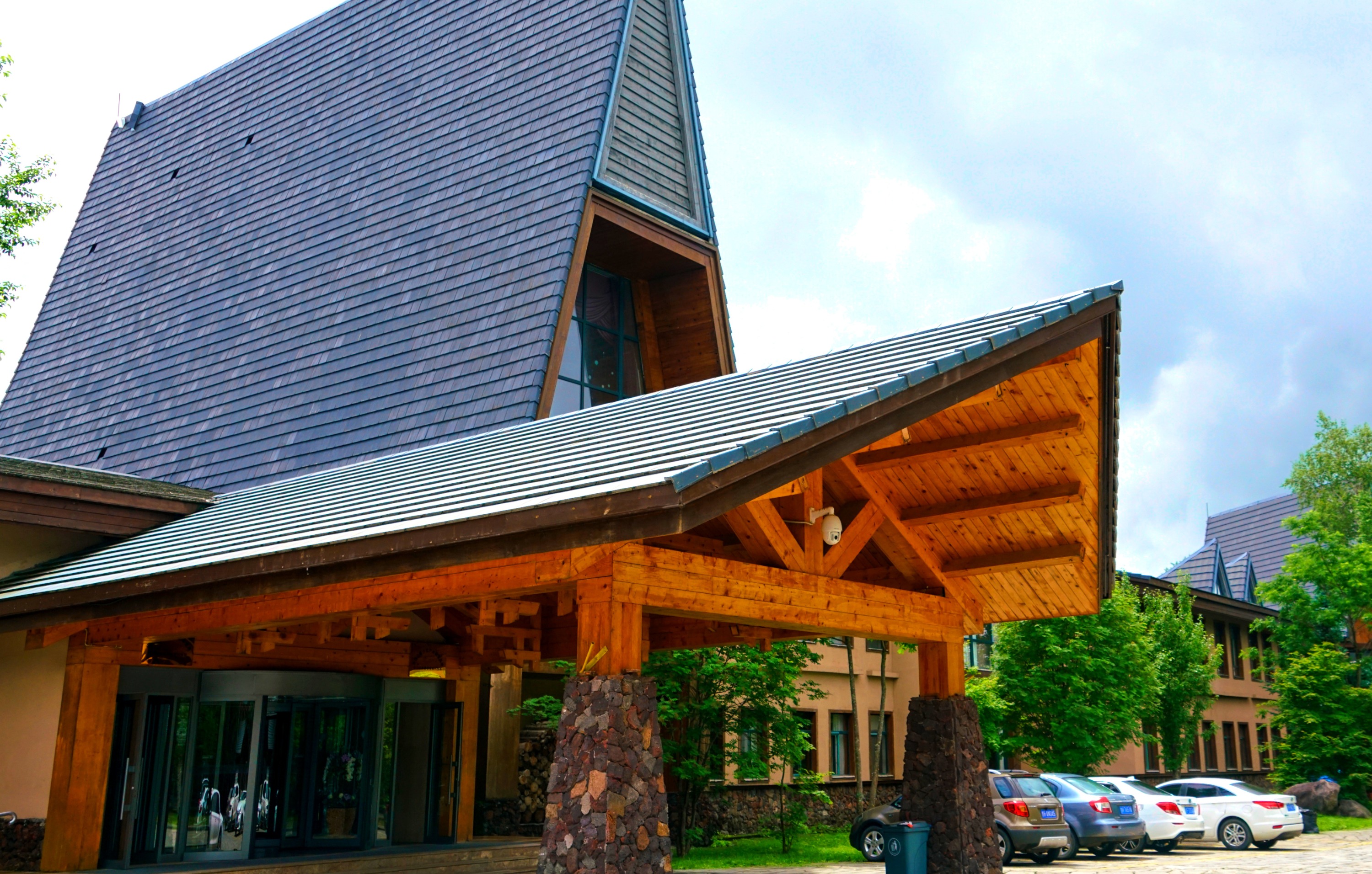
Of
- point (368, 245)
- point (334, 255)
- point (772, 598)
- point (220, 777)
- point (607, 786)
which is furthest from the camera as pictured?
point (334, 255)

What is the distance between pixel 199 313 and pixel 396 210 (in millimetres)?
4674

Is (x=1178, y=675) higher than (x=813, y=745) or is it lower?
higher

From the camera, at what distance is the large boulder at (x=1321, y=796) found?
30.9 meters

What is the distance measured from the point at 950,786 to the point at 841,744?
18.3 metres


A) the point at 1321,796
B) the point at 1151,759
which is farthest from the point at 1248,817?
the point at 1151,759

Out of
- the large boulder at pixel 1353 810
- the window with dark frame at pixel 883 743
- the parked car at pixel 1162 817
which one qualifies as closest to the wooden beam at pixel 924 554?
the parked car at pixel 1162 817

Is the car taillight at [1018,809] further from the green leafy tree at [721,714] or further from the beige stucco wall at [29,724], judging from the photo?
the beige stucco wall at [29,724]

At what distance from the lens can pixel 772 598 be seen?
901 cm

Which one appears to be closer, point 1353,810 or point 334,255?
point 334,255

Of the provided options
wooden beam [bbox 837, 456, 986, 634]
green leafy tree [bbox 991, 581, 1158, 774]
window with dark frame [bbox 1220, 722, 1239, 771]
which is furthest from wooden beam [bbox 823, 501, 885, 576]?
window with dark frame [bbox 1220, 722, 1239, 771]

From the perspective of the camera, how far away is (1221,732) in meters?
41.1

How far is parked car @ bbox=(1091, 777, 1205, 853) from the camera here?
21.5 meters

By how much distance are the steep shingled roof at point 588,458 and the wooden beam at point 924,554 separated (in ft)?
3.84

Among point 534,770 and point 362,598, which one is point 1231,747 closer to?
point 534,770
